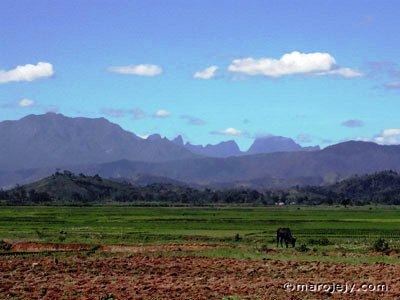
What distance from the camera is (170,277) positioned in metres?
29.4

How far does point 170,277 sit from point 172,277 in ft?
0.27

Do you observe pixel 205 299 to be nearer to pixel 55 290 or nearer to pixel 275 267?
pixel 55 290

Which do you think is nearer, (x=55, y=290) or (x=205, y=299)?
(x=205, y=299)

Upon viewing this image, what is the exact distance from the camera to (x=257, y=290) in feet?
84.6

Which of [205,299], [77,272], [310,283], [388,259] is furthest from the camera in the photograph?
[388,259]

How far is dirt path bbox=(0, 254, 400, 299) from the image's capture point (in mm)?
24859

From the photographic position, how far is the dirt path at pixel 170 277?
24859 millimetres

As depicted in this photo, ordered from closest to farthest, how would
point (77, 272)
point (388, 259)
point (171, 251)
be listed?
point (77, 272) → point (388, 259) → point (171, 251)

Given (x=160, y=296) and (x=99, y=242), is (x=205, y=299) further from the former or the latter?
(x=99, y=242)

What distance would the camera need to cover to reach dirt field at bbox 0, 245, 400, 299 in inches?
977

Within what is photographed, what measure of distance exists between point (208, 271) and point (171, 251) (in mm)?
10650

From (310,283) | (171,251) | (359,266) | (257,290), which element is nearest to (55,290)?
(257,290)

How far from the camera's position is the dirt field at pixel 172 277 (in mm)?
24827

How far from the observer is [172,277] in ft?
96.6
